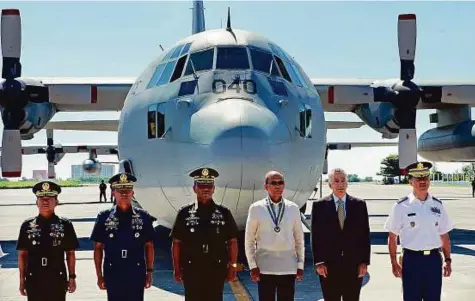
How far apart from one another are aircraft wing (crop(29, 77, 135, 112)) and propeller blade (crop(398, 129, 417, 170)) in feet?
22.4

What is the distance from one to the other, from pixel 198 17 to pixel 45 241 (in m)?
14.4

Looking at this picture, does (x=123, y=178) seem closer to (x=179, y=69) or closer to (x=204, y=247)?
(x=204, y=247)

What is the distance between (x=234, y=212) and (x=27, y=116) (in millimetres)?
8316

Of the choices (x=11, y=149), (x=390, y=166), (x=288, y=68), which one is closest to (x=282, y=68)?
(x=288, y=68)

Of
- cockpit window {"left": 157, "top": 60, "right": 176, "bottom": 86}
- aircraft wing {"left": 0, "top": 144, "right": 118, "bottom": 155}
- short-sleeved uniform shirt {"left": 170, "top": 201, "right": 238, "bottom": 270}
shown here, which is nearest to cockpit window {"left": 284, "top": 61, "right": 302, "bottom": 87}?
cockpit window {"left": 157, "top": 60, "right": 176, "bottom": 86}

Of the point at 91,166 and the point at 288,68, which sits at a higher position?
the point at 288,68

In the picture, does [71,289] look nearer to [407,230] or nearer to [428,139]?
[407,230]

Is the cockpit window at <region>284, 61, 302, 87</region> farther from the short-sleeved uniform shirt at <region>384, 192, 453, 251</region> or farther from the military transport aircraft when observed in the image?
the short-sleeved uniform shirt at <region>384, 192, 453, 251</region>

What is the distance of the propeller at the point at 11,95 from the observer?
13117 mm

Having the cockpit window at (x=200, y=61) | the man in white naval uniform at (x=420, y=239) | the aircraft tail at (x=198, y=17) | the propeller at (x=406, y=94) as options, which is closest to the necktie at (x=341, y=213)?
the man in white naval uniform at (x=420, y=239)

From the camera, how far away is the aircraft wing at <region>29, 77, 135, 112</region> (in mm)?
14227

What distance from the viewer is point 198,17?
18.9 metres

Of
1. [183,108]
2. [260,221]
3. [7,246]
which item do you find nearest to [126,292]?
[260,221]

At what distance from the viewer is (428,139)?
18.0 meters
